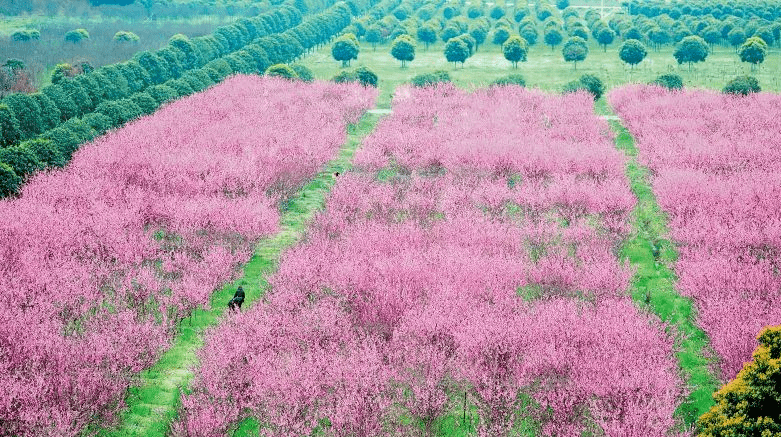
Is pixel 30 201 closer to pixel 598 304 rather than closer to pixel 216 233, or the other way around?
pixel 216 233

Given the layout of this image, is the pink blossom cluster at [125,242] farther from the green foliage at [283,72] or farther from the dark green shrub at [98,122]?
the green foliage at [283,72]

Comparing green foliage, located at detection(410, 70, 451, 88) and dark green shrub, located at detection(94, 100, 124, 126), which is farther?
green foliage, located at detection(410, 70, 451, 88)

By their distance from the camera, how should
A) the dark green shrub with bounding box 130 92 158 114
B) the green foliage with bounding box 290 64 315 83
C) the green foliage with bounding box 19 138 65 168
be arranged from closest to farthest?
the green foliage with bounding box 19 138 65 168
the dark green shrub with bounding box 130 92 158 114
the green foliage with bounding box 290 64 315 83

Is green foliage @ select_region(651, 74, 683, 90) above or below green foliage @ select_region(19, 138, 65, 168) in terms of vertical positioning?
below

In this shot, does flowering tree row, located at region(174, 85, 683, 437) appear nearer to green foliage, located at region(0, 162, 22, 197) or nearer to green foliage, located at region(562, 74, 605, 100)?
green foliage, located at region(0, 162, 22, 197)

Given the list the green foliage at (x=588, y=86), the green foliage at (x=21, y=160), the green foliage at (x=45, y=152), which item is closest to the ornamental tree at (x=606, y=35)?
the green foliage at (x=588, y=86)

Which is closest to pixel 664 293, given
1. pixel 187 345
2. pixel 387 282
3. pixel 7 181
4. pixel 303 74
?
pixel 387 282

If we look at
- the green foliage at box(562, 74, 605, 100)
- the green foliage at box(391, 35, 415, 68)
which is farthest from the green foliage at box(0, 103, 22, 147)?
the green foliage at box(391, 35, 415, 68)
